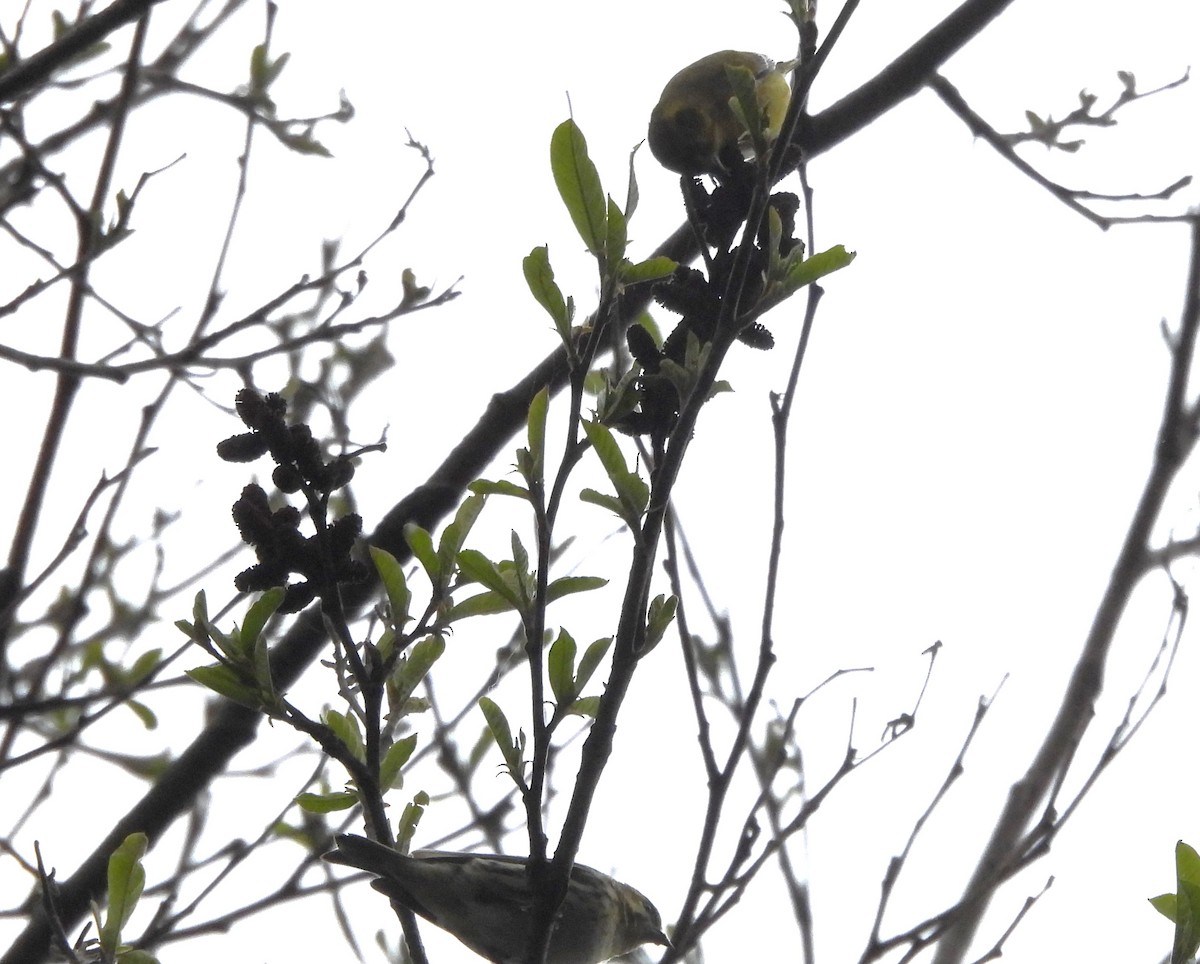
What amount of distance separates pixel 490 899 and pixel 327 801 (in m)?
0.50

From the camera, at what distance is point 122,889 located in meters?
2.03

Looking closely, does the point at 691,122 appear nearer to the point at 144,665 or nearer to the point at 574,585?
the point at 574,585

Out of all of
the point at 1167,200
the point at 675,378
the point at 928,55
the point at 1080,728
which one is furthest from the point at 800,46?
the point at 1167,200

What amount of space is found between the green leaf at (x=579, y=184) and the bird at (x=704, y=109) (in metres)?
0.86

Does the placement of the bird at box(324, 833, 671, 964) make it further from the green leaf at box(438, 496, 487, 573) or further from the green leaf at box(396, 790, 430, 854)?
the green leaf at box(438, 496, 487, 573)

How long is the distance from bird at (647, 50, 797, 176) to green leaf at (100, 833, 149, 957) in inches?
60.7

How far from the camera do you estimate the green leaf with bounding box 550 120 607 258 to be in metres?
1.65

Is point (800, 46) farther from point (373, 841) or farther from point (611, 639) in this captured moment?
point (373, 841)

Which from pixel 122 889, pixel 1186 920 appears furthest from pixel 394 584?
pixel 1186 920

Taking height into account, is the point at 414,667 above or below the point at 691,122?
below

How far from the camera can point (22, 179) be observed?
11.9 ft

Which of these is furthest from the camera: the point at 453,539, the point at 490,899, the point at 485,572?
the point at 490,899

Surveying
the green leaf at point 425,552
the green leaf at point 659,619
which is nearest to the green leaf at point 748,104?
the green leaf at point 659,619

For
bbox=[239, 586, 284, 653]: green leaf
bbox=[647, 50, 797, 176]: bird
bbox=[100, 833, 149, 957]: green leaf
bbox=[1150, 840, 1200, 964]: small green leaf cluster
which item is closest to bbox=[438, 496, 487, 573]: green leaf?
bbox=[239, 586, 284, 653]: green leaf
